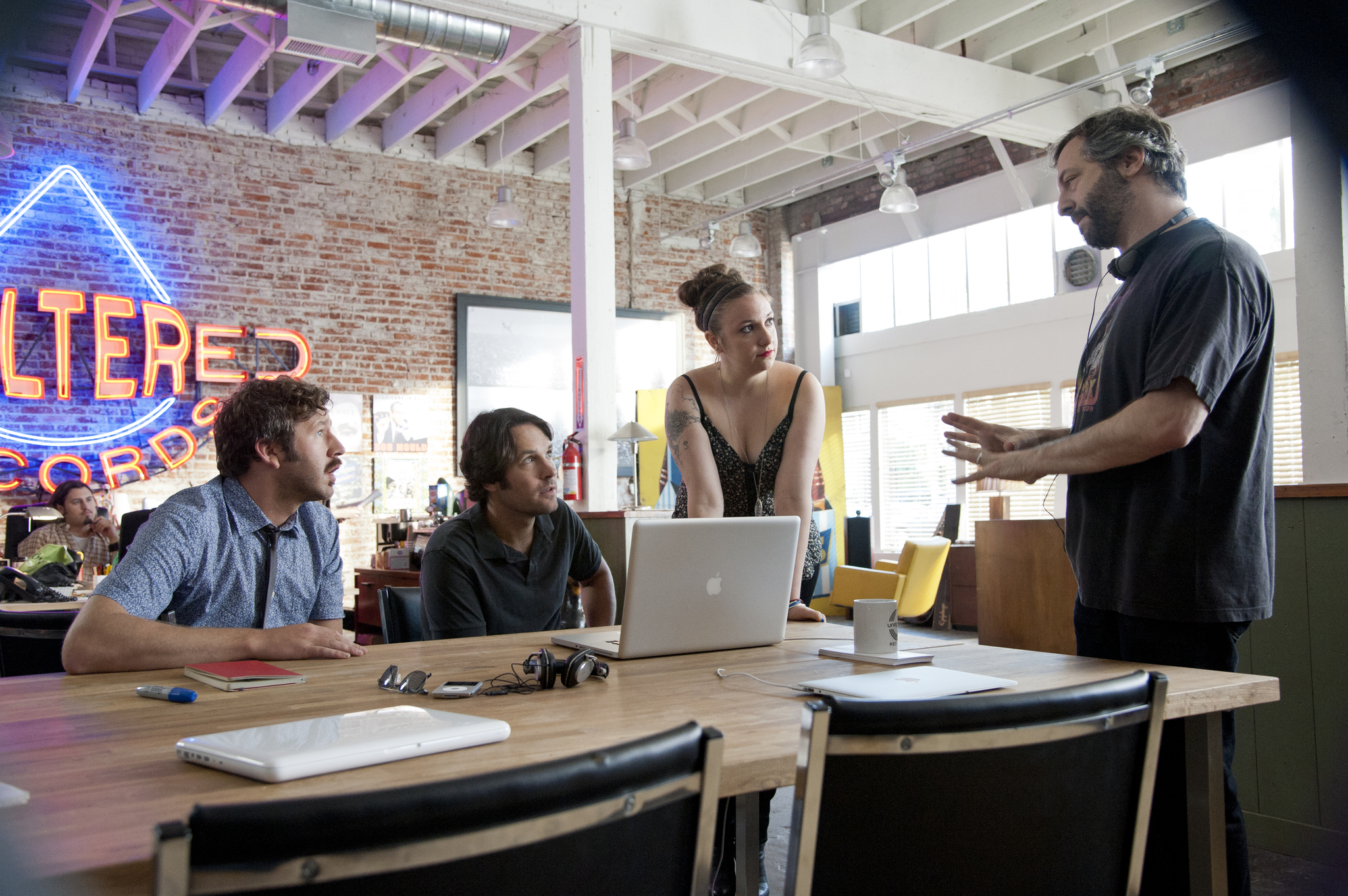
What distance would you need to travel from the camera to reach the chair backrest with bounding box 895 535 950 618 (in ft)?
24.1

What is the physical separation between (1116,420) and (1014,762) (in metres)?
0.94

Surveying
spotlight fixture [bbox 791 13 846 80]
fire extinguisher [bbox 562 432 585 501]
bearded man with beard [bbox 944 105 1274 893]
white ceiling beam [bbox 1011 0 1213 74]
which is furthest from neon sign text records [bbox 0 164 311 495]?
bearded man with beard [bbox 944 105 1274 893]

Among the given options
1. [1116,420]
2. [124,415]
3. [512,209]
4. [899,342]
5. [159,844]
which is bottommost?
[159,844]

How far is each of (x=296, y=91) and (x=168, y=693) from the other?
291 inches

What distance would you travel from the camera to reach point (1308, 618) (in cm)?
291

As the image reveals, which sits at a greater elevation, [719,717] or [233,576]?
[233,576]

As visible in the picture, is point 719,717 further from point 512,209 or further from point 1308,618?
point 512,209

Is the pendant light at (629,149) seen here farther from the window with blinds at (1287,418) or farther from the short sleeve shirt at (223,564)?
the window with blinds at (1287,418)

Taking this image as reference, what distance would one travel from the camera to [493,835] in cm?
66

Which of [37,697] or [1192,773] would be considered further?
[37,697]

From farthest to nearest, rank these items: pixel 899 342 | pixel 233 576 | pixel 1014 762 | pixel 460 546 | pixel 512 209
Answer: pixel 899 342, pixel 512 209, pixel 460 546, pixel 233 576, pixel 1014 762

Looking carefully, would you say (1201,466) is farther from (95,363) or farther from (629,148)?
(95,363)

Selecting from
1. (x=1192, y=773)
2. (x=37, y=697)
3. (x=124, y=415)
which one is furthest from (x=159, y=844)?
(x=124, y=415)

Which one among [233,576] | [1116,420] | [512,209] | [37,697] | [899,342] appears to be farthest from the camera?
[899,342]
